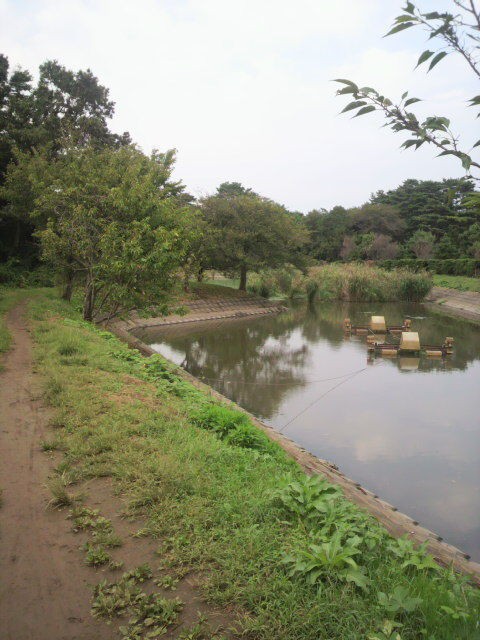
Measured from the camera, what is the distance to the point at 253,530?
3.09 m

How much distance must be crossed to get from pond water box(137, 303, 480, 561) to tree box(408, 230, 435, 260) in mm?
24602

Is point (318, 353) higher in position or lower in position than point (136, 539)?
lower

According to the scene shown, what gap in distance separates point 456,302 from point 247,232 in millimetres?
15015

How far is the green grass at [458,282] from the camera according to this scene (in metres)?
32.1

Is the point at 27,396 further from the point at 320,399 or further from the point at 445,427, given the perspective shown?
the point at 445,427

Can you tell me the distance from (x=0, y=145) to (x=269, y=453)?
73.4 ft

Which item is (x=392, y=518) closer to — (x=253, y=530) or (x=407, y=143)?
(x=253, y=530)

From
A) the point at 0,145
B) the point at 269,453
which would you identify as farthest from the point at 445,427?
the point at 0,145

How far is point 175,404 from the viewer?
20.2 feet

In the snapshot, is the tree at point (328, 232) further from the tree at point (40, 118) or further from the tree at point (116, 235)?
the tree at point (116, 235)

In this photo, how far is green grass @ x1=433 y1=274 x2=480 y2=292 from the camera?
32119mm

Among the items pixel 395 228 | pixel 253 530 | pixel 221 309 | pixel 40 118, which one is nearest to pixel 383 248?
pixel 395 228

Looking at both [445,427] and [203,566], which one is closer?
[203,566]

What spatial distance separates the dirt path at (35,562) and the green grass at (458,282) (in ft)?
106
